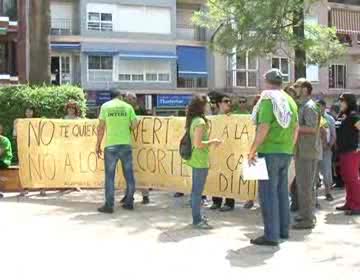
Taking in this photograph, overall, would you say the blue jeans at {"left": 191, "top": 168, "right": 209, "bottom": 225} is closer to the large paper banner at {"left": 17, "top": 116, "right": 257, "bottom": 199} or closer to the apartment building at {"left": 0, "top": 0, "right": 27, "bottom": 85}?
the large paper banner at {"left": 17, "top": 116, "right": 257, "bottom": 199}

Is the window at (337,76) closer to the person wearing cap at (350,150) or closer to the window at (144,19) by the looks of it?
the window at (144,19)

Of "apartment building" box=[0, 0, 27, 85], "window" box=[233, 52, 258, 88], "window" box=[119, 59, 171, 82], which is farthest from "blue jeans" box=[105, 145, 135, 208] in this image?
"window" box=[233, 52, 258, 88]

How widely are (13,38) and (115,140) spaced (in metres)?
35.1

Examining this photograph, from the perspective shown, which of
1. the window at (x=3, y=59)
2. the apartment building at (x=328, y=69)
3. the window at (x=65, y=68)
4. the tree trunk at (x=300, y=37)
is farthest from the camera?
the apartment building at (x=328, y=69)

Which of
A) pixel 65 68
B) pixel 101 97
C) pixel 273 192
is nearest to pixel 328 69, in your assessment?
pixel 101 97

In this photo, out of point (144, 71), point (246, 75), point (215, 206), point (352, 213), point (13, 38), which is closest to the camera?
point (352, 213)

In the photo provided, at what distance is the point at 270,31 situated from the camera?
63.7 ft

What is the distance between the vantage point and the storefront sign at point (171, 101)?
4516 cm

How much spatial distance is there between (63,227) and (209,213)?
2.17m

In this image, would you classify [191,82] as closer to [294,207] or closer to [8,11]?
[8,11]

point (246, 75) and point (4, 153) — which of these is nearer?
point (4, 153)

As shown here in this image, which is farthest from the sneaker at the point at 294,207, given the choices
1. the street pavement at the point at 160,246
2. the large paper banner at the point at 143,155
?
the large paper banner at the point at 143,155

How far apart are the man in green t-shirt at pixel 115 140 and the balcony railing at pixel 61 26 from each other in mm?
34515

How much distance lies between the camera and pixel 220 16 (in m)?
20.8
